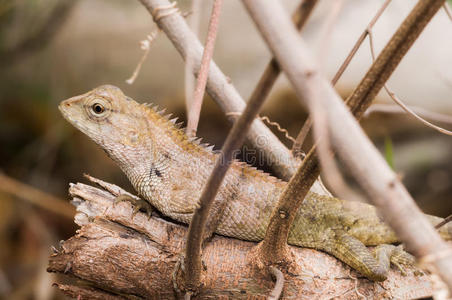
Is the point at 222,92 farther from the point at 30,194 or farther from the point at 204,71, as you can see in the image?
the point at 30,194

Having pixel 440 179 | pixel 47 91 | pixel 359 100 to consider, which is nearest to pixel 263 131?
pixel 359 100

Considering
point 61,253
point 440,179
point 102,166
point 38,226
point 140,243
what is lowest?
point 61,253

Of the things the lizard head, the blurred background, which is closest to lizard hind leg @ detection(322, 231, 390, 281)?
the lizard head

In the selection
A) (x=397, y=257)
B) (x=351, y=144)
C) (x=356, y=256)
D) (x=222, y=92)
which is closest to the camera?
(x=351, y=144)

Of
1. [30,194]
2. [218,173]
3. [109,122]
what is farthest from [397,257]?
[30,194]

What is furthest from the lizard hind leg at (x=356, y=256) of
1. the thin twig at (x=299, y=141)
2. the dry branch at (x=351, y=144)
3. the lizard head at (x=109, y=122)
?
the dry branch at (x=351, y=144)

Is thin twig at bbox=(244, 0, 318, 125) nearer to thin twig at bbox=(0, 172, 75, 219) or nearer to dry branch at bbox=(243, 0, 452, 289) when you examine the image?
dry branch at bbox=(243, 0, 452, 289)

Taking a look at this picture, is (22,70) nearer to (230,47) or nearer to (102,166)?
(102,166)
